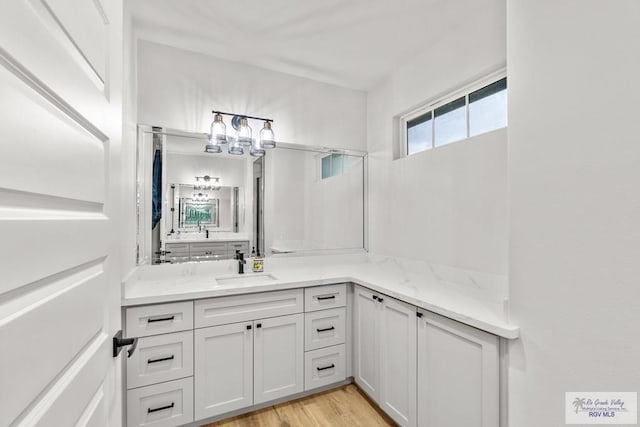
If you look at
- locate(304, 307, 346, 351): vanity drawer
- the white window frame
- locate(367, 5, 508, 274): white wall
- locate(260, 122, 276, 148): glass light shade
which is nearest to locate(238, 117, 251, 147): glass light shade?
locate(260, 122, 276, 148): glass light shade

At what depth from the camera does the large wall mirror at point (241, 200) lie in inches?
86.7

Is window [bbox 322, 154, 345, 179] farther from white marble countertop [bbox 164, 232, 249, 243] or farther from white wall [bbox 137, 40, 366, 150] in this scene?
white marble countertop [bbox 164, 232, 249, 243]

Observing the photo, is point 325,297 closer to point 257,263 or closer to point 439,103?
point 257,263

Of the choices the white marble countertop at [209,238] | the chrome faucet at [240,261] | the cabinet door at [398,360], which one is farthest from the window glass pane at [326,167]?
the cabinet door at [398,360]

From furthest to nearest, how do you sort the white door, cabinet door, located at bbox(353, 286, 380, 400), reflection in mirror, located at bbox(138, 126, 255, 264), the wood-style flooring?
1. reflection in mirror, located at bbox(138, 126, 255, 264)
2. cabinet door, located at bbox(353, 286, 380, 400)
3. the wood-style flooring
4. the white door

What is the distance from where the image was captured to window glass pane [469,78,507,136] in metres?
1.84

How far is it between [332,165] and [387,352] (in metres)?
1.72

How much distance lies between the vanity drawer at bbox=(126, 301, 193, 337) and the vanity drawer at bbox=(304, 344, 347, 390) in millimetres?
887

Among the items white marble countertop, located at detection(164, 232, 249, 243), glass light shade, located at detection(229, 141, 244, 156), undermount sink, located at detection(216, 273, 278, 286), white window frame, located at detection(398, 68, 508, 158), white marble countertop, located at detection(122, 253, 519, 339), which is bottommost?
undermount sink, located at detection(216, 273, 278, 286)

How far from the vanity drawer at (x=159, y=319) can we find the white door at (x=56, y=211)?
97cm

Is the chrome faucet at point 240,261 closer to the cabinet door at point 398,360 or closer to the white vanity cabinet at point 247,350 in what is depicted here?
the white vanity cabinet at point 247,350

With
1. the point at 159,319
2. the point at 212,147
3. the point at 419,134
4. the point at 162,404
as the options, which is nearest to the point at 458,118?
the point at 419,134

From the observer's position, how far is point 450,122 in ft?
7.25

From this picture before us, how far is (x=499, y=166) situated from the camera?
1761 mm
